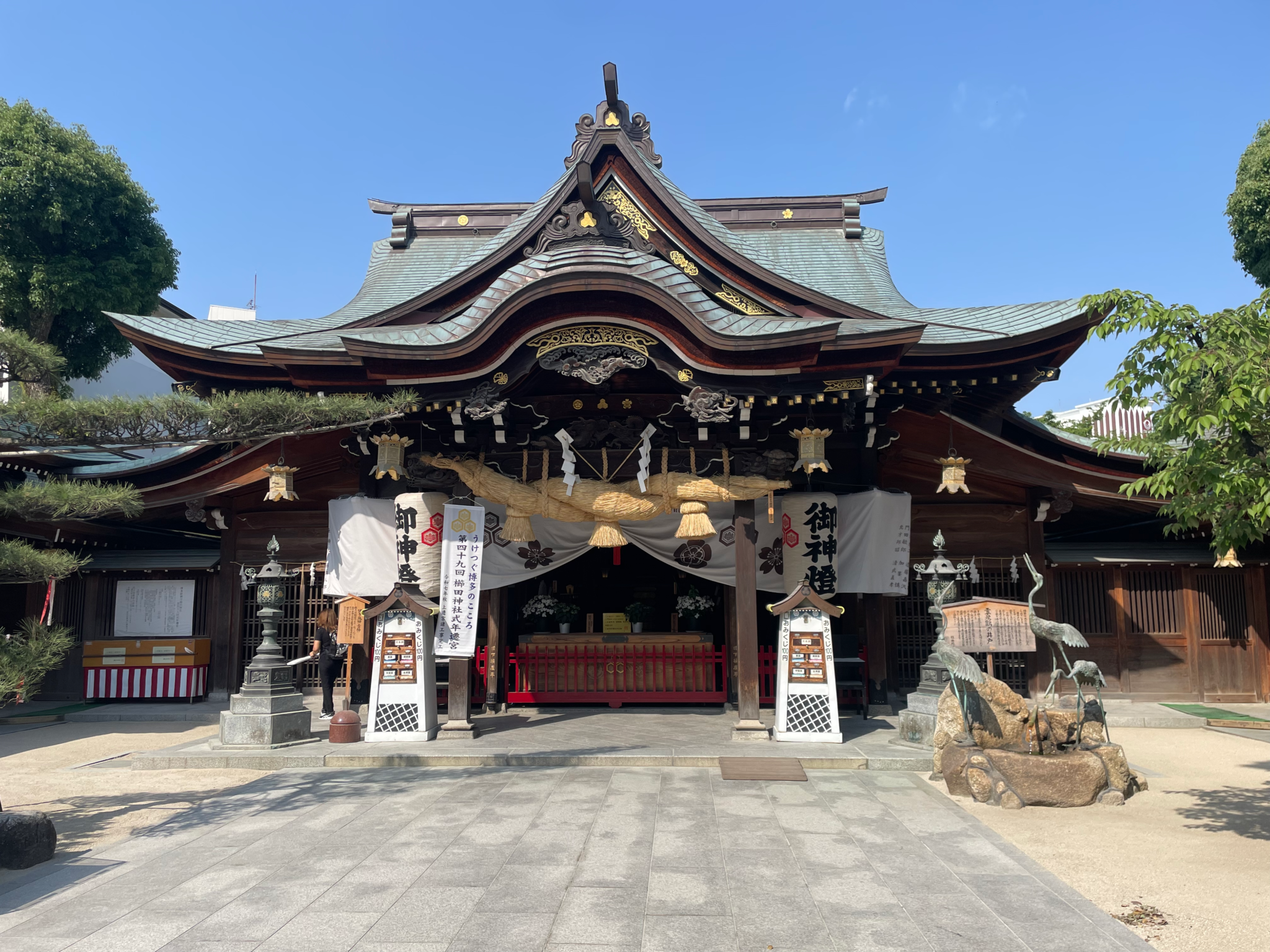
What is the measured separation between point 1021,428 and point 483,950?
12315 millimetres

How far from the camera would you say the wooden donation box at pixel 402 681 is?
9984mm

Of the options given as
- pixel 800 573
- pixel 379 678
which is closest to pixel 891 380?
pixel 800 573

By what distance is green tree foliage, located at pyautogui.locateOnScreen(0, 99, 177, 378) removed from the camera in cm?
1628

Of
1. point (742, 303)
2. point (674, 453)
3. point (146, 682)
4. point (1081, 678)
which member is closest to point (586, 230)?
point (742, 303)

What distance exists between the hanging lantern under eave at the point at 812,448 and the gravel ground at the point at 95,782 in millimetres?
7424

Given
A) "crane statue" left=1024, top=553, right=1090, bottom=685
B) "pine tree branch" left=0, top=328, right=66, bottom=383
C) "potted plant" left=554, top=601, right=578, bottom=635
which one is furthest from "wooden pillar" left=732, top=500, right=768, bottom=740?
"pine tree branch" left=0, top=328, right=66, bottom=383

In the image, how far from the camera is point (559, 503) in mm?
10609

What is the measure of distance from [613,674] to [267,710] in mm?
5014

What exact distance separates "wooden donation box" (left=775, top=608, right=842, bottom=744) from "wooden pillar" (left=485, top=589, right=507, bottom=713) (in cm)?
449

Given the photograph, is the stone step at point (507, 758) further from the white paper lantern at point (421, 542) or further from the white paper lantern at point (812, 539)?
the white paper lantern at point (812, 539)

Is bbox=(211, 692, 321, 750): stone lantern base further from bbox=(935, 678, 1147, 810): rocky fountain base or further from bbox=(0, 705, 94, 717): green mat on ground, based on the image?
bbox=(935, 678, 1147, 810): rocky fountain base

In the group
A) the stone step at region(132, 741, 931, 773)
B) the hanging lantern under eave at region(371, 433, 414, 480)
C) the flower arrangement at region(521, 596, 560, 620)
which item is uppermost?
the hanging lantern under eave at region(371, 433, 414, 480)

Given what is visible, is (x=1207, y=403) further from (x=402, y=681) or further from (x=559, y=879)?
(x=402, y=681)

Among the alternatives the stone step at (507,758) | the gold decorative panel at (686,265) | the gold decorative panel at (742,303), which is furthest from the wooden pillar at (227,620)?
the gold decorative panel at (742,303)
